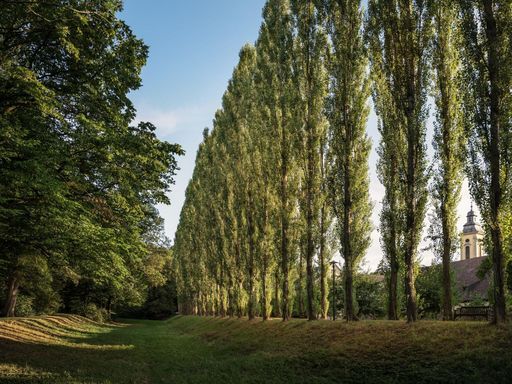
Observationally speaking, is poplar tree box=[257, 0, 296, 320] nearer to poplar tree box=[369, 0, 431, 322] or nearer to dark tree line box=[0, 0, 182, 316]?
poplar tree box=[369, 0, 431, 322]

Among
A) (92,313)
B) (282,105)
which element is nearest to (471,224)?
(92,313)

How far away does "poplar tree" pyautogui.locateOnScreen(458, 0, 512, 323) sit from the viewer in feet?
42.8

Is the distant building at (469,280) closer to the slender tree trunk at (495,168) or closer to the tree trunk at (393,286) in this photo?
the tree trunk at (393,286)

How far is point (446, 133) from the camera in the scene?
1916cm

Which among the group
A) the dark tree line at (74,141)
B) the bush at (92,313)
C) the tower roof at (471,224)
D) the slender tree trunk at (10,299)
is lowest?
the bush at (92,313)

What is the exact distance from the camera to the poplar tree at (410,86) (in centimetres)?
1720

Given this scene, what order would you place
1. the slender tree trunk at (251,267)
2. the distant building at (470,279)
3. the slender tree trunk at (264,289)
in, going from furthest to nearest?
the distant building at (470,279), the slender tree trunk at (251,267), the slender tree trunk at (264,289)

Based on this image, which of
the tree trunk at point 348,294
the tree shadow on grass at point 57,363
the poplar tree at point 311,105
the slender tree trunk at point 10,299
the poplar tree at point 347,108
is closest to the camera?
the tree shadow on grass at point 57,363

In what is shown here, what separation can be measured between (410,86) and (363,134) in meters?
→ 5.04

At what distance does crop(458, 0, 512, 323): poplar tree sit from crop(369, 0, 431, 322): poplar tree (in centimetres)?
301

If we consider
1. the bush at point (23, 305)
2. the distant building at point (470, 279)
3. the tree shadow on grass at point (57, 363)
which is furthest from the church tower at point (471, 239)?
the tree shadow on grass at point (57, 363)

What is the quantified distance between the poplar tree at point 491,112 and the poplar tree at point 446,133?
14.8 feet

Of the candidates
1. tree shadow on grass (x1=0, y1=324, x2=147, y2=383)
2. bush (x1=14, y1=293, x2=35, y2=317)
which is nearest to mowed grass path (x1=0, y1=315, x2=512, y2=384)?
tree shadow on grass (x1=0, y1=324, x2=147, y2=383)

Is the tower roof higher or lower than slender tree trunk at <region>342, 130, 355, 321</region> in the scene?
higher
